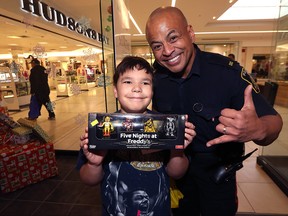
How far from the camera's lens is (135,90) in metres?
0.98

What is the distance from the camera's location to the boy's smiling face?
0.99 meters

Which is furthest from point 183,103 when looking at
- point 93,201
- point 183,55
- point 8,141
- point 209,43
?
point 209,43

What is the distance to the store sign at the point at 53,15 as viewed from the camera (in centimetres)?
345

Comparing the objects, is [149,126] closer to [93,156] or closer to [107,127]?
[107,127]

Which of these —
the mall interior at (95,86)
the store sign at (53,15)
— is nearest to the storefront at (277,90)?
the mall interior at (95,86)

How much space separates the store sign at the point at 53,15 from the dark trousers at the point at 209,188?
268cm

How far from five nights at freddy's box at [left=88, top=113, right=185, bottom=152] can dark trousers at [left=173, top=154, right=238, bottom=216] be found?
1.87 ft

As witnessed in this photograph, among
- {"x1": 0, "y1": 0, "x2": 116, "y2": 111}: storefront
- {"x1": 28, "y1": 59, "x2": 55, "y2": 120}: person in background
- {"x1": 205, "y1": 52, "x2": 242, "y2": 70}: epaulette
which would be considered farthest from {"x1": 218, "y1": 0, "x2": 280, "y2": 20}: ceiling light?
{"x1": 205, "y1": 52, "x2": 242, "y2": 70}: epaulette

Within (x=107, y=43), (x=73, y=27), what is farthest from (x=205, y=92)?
(x=73, y=27)

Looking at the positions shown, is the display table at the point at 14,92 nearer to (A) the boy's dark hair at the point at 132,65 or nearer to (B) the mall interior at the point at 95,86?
(B) the mall interior at the point at 95,86

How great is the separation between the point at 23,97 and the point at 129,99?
808 centimetres

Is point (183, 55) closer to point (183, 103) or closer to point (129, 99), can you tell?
point (183, 103)

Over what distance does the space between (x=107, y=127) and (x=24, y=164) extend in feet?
7.11

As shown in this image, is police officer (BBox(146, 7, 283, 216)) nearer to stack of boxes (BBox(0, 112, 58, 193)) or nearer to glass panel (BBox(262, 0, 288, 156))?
stack of boxes (BBox(0, 112, 58, 193))
